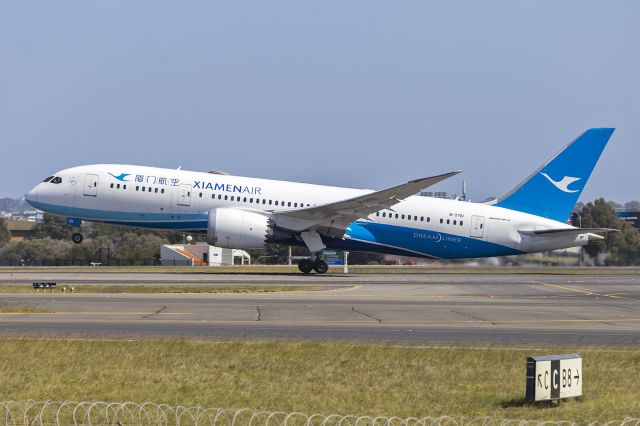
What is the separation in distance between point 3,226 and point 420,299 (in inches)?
2776

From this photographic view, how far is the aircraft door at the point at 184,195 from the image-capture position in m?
47.1

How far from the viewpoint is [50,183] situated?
49.1m

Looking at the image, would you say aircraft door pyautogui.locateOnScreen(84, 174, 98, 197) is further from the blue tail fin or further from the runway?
the blue tail fin

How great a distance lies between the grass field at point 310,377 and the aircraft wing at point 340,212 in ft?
84.5

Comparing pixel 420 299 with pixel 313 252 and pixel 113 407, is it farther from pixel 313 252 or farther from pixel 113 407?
pixel 113 407

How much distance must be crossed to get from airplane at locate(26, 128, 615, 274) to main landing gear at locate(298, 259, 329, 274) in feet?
0.17

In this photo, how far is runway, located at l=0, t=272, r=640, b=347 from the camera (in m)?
22.0

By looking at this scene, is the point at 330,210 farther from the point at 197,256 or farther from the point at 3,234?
the point at 3,234

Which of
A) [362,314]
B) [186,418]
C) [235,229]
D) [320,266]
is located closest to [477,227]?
[320,266]

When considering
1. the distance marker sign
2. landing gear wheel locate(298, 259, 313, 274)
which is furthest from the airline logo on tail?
the distance marker sign

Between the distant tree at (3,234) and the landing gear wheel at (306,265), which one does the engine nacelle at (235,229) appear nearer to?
the landing gear wheel at (306,265)

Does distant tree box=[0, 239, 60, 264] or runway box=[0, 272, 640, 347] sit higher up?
distant tree box=[0, 239, 60, 264]

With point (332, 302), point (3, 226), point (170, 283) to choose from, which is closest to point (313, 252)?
point (170, 283)

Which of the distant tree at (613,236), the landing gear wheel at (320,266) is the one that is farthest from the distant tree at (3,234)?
the distant tree at (613,236)
